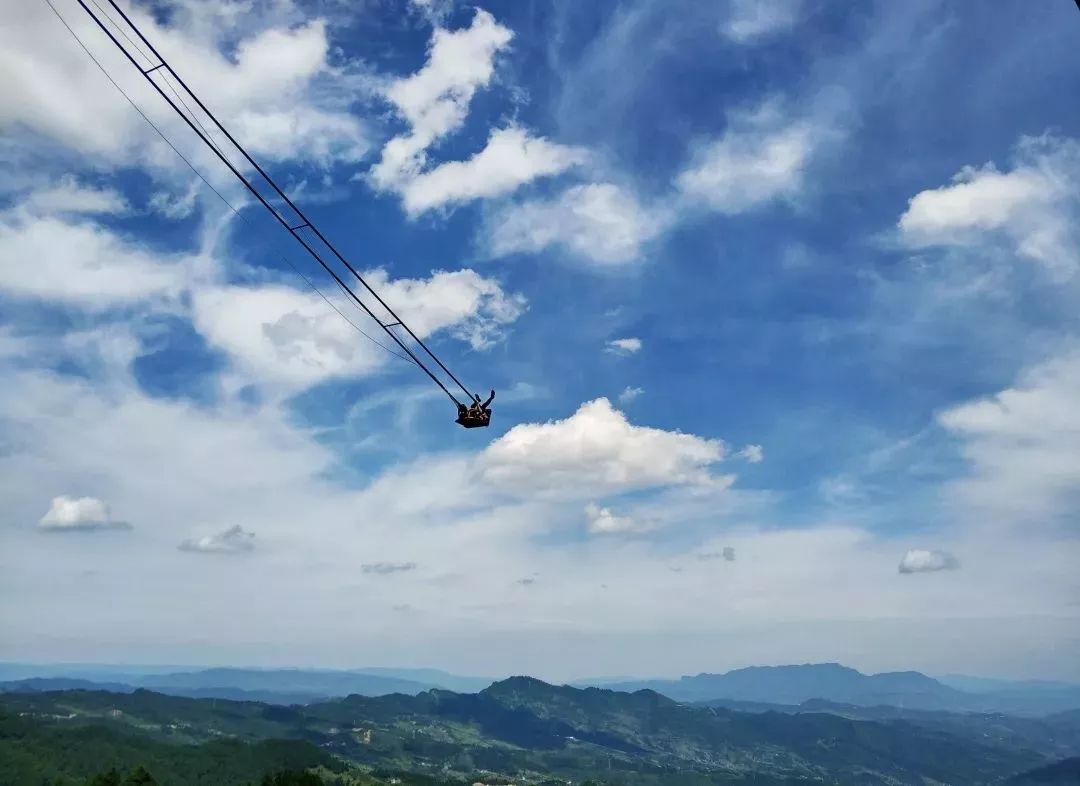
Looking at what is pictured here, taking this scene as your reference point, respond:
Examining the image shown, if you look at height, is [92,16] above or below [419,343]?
above

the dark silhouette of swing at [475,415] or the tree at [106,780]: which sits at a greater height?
the dark silhouette of swing at [475,415]

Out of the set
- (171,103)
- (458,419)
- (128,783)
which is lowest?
(128,783)

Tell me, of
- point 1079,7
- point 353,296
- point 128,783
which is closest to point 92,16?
point 353,296

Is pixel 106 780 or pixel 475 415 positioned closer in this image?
pixel 475 415

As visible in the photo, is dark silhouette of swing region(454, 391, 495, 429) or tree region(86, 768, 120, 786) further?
tree region(86, 768, 120, 786)

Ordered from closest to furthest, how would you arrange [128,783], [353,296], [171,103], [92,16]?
[92,16]
[171,103]
[353,296]
[128,783]

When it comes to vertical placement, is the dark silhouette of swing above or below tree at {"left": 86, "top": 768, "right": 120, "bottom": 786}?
above

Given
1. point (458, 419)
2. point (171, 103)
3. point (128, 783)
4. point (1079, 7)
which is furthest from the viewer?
point (128, 783)

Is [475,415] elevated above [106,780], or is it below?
above

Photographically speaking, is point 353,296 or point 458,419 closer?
point 353,296

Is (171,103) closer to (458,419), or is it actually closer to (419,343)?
(419,343)

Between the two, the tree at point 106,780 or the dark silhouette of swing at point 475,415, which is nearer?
the dark silhouette of swing at point 475,415
